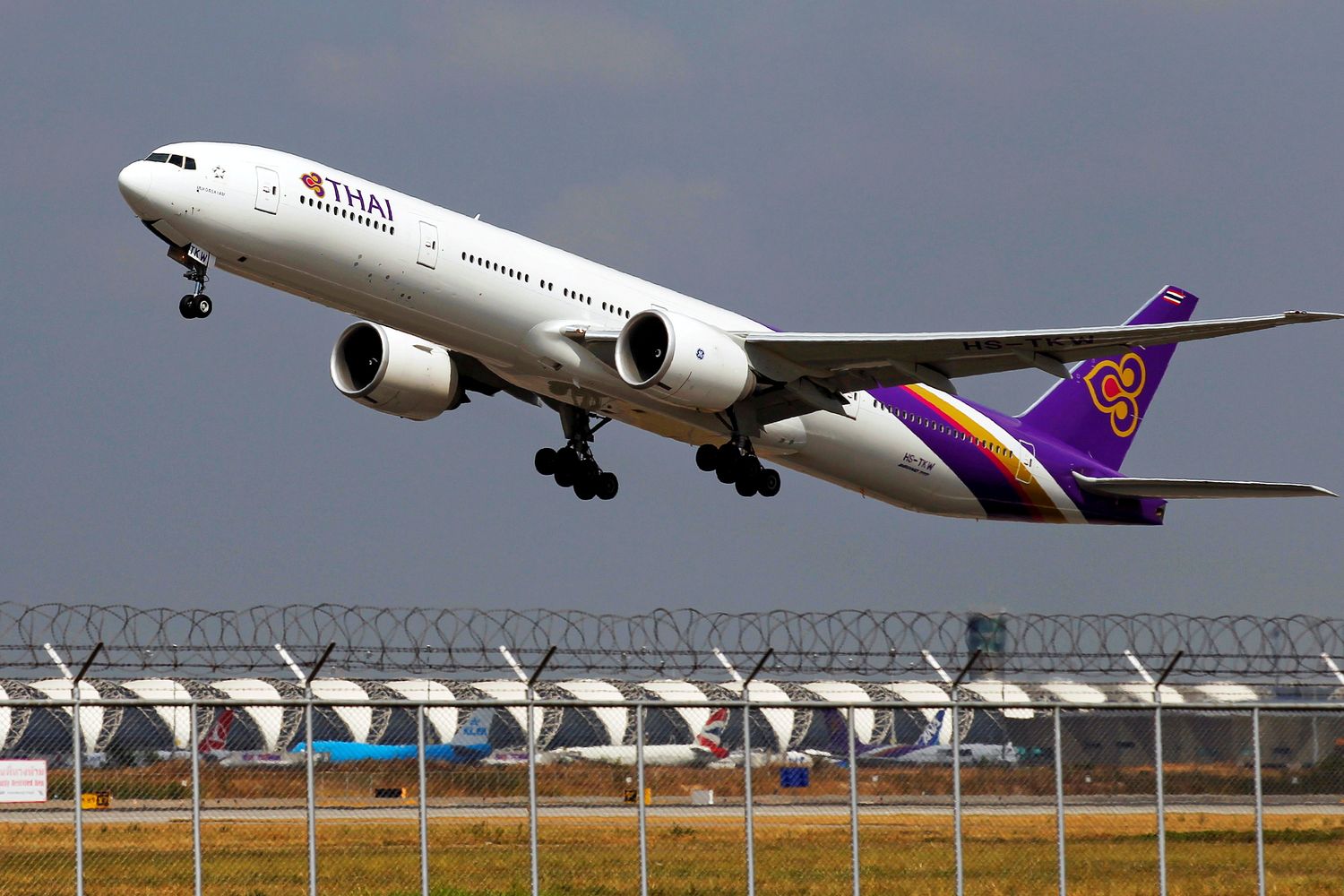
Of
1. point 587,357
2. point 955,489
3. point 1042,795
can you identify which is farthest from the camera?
point 955,489

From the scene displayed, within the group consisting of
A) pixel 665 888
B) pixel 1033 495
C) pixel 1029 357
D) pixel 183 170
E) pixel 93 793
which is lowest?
pixel 665 888

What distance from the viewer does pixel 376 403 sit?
34.2 metres

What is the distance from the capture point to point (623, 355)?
101 ft

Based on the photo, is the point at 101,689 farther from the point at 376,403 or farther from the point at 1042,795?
the point at 1042,795

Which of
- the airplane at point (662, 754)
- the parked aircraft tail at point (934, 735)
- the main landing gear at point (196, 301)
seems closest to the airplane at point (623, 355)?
the main landing gear at point (196, 301)

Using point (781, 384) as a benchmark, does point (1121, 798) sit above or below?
below

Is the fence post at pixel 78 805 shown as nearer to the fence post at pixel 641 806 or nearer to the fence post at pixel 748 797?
the fence post at pixel 641 806

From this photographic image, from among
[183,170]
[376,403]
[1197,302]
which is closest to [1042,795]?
[183,170]

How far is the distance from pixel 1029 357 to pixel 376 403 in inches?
492

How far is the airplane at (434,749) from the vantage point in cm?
1689

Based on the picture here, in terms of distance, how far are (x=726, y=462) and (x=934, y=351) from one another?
4.80 meters

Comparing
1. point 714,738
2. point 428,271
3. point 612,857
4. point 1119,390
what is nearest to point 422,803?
point 612,857

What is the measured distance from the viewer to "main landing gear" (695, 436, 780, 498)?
111 feet

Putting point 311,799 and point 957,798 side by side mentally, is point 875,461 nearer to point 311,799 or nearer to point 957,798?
point 957,798
